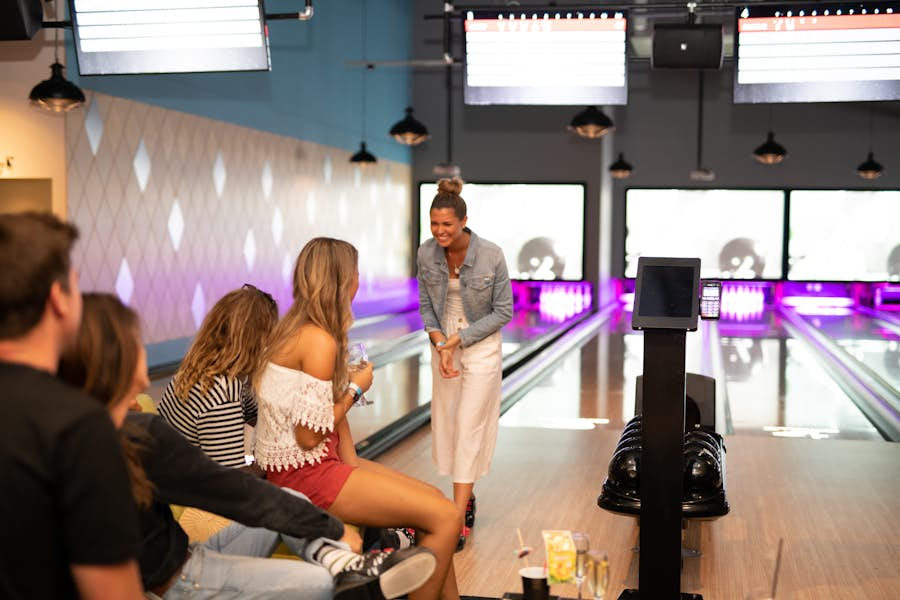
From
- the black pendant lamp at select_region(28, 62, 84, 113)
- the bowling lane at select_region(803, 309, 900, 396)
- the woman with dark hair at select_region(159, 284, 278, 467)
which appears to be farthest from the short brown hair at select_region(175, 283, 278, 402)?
the bowling lane at select_region(803, 309, 900, 396)

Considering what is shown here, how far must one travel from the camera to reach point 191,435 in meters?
2.57

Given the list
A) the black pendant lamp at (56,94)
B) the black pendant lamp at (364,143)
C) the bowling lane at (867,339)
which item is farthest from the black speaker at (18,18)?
the black pendant lamp at (364,143)

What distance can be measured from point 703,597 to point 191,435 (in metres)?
1.63

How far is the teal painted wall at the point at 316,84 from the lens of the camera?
8.57 meters

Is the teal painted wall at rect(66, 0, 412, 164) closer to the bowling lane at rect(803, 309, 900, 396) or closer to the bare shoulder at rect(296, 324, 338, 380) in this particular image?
the bare shoulder at rect(296, 324, 338, 380)

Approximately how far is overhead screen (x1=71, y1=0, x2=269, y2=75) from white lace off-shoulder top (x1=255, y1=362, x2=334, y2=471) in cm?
246

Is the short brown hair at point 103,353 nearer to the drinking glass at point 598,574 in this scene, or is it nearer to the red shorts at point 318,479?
the drinking glass at point 598,574

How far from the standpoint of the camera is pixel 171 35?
4551 millimetres

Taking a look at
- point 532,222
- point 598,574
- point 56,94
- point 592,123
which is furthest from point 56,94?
point 532,222

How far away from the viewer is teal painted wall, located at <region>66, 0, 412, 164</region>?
8.57 m

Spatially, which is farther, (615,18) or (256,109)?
(256,109)

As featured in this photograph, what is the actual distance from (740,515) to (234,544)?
99.4 inches

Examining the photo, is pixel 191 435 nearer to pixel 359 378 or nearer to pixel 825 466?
pixel 359 378

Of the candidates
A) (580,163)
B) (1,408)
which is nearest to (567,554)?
(1,408)
